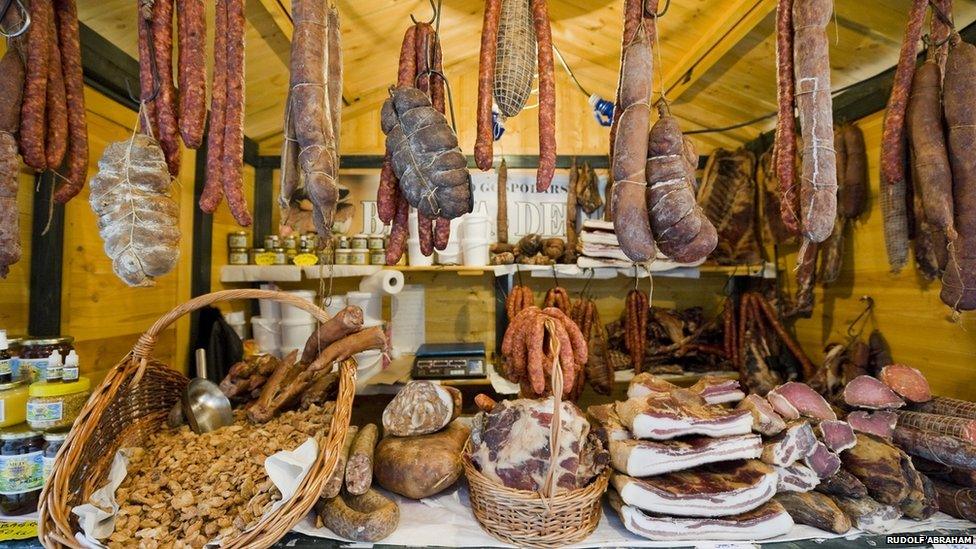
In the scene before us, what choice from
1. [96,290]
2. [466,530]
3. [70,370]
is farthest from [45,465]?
[466,530]

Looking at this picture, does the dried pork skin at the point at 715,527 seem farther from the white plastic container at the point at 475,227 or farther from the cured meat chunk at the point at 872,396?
the white plastic container at the point at 475,227

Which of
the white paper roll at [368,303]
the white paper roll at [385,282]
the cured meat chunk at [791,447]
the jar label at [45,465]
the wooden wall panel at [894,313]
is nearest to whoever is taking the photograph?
the jar label at [45,465]

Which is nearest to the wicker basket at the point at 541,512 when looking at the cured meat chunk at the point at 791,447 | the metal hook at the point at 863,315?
the cured meat chunk at the point at 791,447

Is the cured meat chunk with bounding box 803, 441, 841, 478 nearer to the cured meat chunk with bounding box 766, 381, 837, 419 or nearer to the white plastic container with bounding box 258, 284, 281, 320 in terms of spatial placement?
the cured meat chunk with bounding box 766, 381, 837, 419

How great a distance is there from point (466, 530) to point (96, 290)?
98.3 inches

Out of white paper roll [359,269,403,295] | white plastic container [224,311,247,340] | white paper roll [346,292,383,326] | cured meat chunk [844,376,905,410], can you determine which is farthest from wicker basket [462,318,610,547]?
white plastic container [224,311,247,340]

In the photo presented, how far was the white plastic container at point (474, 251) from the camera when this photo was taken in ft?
12.8

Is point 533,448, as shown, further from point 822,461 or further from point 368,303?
point 368,303

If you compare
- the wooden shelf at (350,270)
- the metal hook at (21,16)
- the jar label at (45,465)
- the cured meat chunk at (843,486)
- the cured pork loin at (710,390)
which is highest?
the metal hook at (21,16)

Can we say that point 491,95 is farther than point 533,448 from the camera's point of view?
Yes

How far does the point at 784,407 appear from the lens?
187 cm

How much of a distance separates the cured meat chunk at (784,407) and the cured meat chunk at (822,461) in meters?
0.21

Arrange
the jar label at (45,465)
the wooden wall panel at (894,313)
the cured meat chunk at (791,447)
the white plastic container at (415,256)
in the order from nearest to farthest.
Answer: the jar label at (45,465) → the cured meat chunk at (791,447) → the wooden wall panel at (894,313) → the white plastic container at (415,256)

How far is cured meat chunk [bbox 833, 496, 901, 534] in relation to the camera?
5.07 ft
